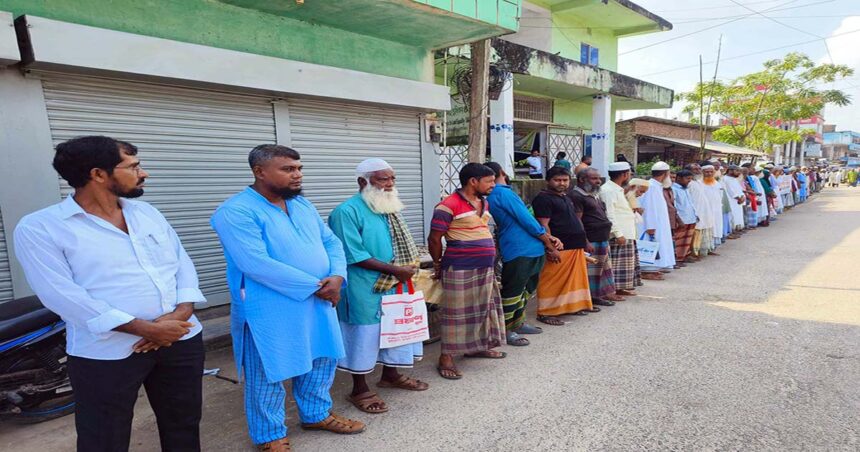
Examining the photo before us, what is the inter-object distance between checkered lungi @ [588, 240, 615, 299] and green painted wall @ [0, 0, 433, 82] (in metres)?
3.30

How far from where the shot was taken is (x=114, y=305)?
1918mm

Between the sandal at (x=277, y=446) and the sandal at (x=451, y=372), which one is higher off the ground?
the sandal at (x=277, y=446)

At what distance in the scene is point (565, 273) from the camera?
4.90m

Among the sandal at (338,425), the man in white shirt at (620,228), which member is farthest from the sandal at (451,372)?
the man in white shirt at (620,228)

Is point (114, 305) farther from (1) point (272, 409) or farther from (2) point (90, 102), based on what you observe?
(2) point (90, 102)

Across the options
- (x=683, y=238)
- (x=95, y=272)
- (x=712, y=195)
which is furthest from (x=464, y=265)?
(x=712, y=195)

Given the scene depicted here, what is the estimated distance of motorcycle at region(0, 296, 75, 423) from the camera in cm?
283

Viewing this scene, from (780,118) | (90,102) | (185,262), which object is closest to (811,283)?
(185,262)

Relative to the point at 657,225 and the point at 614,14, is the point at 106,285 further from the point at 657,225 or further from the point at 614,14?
the point at 614,14

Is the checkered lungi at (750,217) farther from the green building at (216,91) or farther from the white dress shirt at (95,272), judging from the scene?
the white dress shirt at (95,272)

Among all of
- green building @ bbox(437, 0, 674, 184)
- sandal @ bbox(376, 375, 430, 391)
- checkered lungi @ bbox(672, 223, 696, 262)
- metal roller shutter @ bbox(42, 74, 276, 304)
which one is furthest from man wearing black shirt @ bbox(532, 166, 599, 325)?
green building @ bbox(437, 0, 674, 184)

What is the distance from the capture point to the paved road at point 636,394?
8.82 feet

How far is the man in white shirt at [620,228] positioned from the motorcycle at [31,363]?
5.20 meters

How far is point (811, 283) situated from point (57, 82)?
8434 mm
